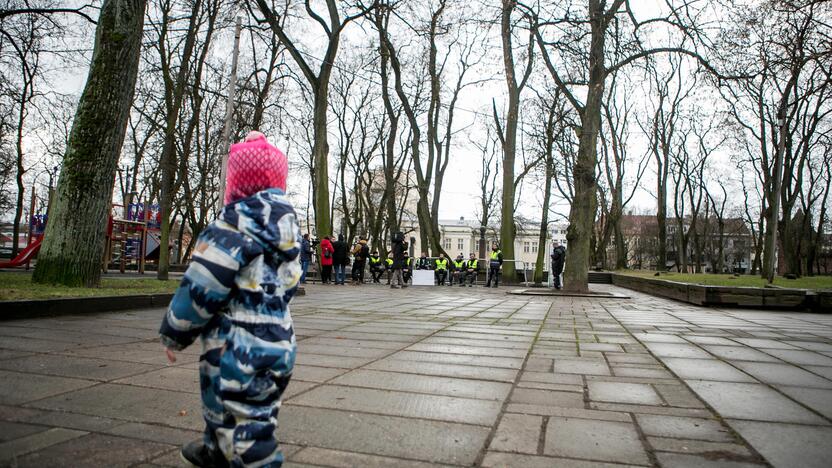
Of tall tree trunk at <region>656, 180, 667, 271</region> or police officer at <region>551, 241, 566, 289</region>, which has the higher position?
tall tree trunk at <region>656, 180, 667, 271</region>

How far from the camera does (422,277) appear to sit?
854 inches

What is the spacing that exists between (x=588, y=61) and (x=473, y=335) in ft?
31.9

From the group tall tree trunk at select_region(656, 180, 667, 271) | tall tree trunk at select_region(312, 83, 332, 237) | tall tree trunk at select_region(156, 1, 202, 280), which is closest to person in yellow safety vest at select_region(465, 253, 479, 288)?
tall tree trunk at select_region(312, 83, 332, 237)

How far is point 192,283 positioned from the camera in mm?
1846

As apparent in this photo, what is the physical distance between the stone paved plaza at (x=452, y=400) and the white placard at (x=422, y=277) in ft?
49.7

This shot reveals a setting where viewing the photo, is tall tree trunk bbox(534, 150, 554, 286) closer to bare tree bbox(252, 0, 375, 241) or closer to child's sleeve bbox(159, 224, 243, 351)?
bare tree bbox(252, 0, 375, 241)

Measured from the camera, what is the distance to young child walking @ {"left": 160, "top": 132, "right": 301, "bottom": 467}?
184 centimetres

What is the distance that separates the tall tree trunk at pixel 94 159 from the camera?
8023mm

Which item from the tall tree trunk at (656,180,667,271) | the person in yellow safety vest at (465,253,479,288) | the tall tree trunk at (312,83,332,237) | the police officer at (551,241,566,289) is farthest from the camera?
the tall tree trunk at (656,180,667,271)

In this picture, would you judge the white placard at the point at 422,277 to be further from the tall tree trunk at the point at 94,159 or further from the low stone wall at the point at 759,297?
the tall tree trunk at the point at 94,159

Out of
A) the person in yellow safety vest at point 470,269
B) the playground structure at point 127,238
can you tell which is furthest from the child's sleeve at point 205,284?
the person in yellow safety vest at point 470,269

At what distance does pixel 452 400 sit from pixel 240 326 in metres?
1.92

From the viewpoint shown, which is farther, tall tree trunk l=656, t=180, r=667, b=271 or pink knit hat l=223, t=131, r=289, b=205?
tall tree trunk l=656, t=180, r=667, b=271

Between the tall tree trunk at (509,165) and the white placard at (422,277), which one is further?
the white placard at (422,277)
